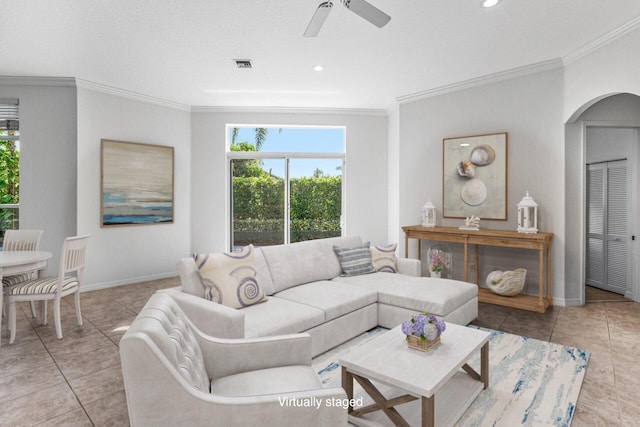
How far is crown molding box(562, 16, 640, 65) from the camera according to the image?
10.1ft

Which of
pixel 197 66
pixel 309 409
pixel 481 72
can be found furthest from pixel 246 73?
pixel 309 409

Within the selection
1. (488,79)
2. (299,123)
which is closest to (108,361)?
(299,123)

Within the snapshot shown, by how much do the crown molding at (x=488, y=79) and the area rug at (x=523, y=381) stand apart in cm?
305

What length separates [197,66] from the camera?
13.4 ft

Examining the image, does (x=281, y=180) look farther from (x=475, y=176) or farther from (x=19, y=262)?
(x=19, y=262)

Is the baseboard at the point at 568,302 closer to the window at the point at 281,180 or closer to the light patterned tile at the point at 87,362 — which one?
the window at the point at 281,180

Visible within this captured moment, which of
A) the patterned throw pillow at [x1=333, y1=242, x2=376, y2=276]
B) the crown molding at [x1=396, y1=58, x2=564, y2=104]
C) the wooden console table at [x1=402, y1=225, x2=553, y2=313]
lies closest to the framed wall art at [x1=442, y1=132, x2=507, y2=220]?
the wooden console table at [x1=402, y1=225, x2=553, y2=313]

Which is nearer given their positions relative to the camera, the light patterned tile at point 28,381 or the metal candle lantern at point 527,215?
the light patterned tile at point 28,381

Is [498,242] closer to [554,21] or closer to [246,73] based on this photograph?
[554,21]

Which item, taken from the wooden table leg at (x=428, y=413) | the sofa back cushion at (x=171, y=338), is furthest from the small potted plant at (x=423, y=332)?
the sofa back cushion at (x=171, y=338)

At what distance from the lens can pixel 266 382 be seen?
1.55 metres

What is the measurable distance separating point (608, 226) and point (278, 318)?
4.76 meters

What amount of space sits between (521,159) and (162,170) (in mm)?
5016

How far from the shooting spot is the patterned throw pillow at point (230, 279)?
8.48 feet
